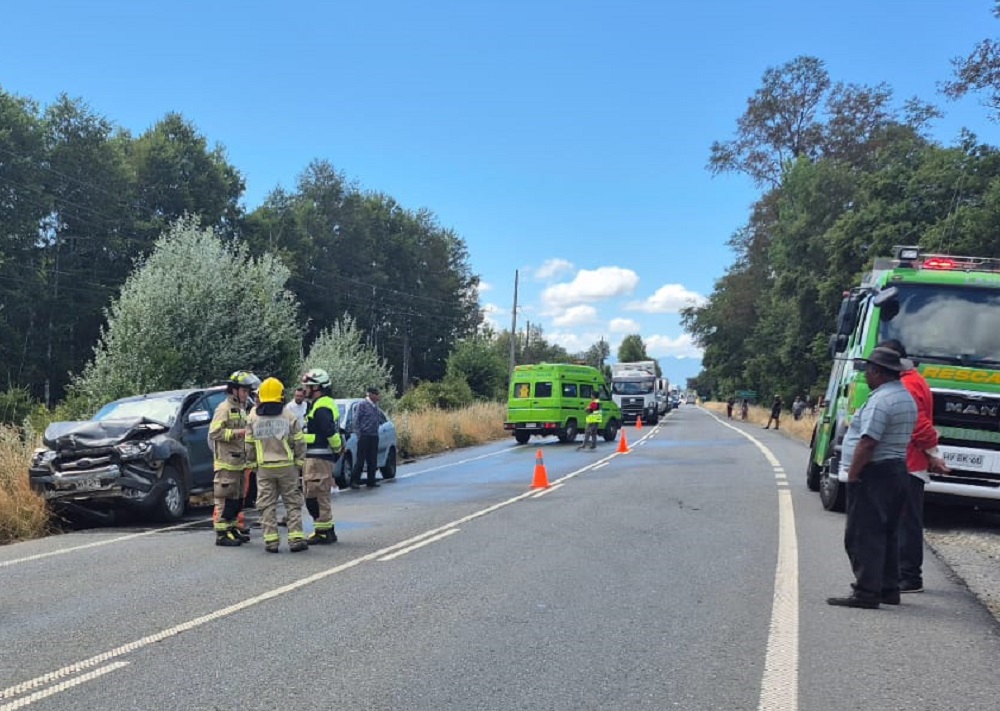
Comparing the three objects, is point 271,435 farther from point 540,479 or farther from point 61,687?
point 540,479

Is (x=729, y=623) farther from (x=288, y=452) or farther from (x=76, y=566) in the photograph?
(x=76, y=566)

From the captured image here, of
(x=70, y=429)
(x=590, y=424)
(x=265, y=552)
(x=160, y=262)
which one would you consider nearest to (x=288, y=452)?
(x=265, y=552)

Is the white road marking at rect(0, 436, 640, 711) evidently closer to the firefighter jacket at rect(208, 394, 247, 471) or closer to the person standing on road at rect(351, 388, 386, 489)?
the firefighter jacket at rect(208, 394, 247, 471)

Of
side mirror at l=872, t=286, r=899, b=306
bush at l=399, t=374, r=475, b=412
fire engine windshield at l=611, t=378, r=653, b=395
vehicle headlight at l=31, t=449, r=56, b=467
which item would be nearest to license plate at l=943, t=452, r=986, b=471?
side mirror at l=872, t=286, r=899, b=306

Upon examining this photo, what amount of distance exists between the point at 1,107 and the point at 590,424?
3553 centimetres

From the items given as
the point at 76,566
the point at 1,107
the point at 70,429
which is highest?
the point at 1,107

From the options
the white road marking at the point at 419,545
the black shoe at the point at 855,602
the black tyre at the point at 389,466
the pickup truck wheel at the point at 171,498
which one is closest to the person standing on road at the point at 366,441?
the black tyre at the point at 389,466

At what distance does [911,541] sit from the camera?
7129mm

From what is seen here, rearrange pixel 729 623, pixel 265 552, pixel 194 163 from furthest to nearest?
pixel 194 163
pixel 265 552
pixel 729 623

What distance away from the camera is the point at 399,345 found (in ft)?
265

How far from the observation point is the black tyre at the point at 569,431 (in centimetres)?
2928

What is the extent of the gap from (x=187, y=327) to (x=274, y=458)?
36.4ft

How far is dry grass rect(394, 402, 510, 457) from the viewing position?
25.8 m

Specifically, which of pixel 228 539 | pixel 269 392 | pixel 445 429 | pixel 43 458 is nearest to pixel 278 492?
pixel 228 539
